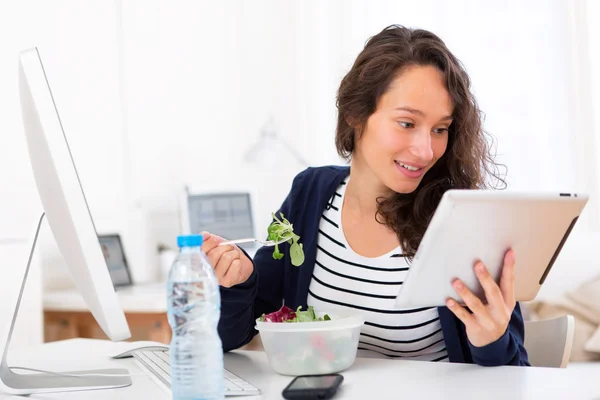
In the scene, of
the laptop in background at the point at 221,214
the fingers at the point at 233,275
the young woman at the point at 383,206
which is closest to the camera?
the fingers at the point at 233,275

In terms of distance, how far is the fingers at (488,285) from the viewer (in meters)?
1.00

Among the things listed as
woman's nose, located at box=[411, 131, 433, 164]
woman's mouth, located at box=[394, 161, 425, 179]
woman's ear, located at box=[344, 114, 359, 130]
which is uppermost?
woman's ear, located at box=[344, 114, 359, 130]

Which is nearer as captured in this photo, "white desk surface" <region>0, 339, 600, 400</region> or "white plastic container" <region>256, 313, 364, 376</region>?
"white desk surface" <region>0, 339, 600, 400</region>

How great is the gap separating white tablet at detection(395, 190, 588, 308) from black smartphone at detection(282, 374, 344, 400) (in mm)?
150

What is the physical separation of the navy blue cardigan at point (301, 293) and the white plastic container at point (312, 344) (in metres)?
0.22

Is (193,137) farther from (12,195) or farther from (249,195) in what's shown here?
(12,195)

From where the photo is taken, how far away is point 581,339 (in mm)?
2469

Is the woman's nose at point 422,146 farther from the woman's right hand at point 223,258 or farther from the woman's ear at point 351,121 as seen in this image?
the woman's right hand at point 223,258

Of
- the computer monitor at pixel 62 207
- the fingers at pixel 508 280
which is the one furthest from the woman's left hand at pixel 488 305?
the computer monitor at pixel 62 207

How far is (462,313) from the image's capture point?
41.9 inches

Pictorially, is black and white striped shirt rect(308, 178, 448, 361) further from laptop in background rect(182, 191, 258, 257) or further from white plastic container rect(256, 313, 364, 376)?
laptop in background rect(182, 191, 258, 257)

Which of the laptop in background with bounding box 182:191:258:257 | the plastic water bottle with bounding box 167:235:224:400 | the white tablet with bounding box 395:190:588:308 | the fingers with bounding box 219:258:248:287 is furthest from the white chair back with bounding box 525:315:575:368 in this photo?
the laptop in background with bounding box 182:191:258:257

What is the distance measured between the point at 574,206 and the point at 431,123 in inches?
17.1

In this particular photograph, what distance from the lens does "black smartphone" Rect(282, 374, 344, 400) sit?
95 cm
